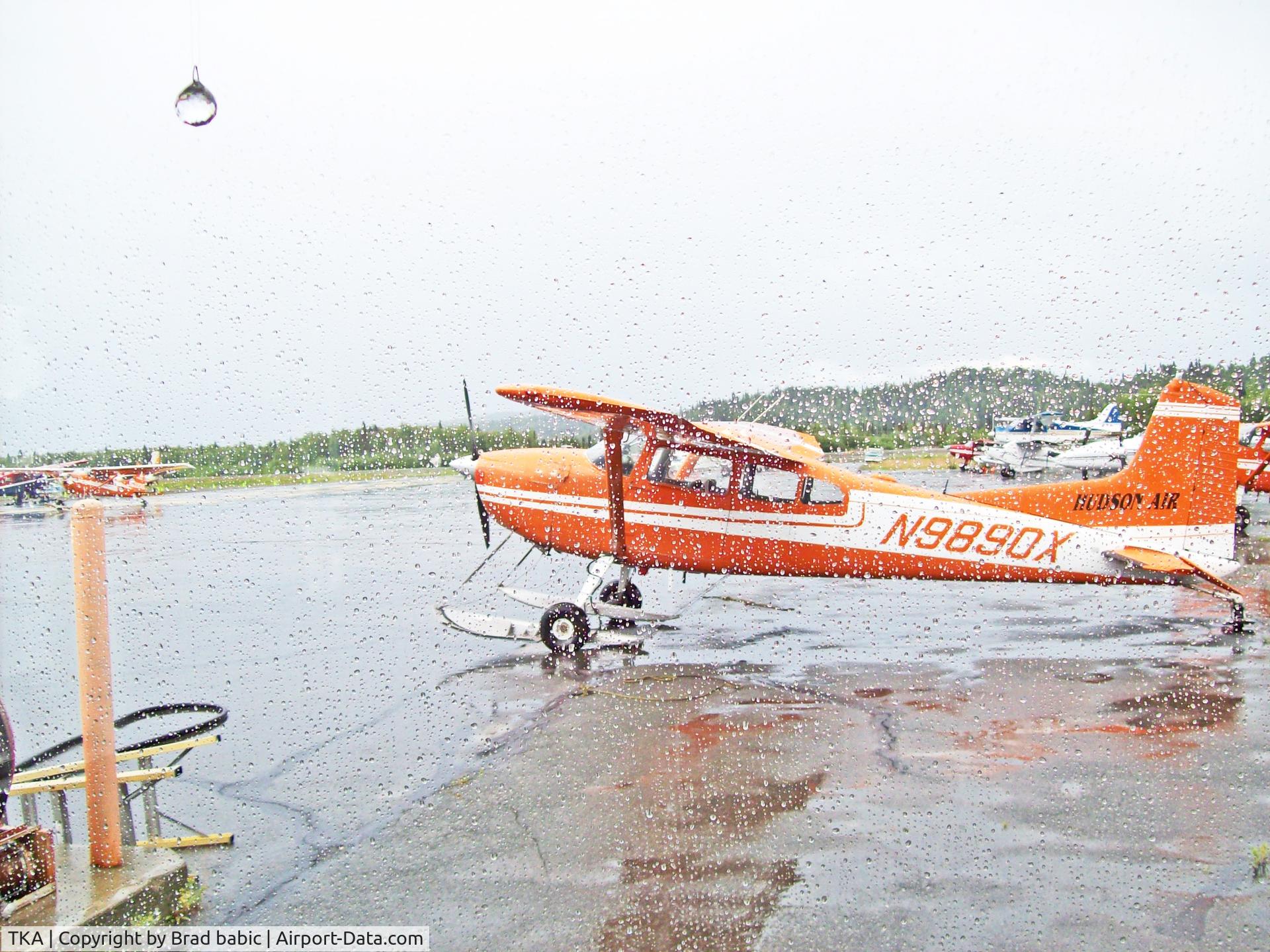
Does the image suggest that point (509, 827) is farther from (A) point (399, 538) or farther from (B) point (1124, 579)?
(A) point (399, 538)

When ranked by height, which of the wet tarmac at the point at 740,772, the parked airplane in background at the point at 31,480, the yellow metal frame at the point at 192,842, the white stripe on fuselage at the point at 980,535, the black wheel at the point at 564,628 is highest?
the parked airplane in background at the point at 31,480

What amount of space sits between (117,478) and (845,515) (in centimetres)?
1311

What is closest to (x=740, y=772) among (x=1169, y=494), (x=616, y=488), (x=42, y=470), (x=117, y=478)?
(x=616, y=488)

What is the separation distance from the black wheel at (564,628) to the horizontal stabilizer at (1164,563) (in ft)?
14.3

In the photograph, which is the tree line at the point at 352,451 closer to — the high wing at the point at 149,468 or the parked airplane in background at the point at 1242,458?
the high wing at the point at 149,468

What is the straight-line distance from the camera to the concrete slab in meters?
2.66

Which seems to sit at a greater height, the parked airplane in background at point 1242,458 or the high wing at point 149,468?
the high wing at point 149,468

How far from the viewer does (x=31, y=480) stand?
273 inches

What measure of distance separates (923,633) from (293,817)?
5497 millimetres

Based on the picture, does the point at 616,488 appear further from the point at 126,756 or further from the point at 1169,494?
the point at 1169,494

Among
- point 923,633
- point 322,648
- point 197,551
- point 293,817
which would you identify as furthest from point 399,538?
point 293,817

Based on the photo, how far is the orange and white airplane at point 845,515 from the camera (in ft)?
Answer: 21.4

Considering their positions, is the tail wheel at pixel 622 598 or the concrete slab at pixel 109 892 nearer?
the concrete slab at pixel 109 892

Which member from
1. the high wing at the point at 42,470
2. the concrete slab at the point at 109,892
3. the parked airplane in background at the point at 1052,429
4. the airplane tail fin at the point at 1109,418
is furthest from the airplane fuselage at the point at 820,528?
the airplane tail fin at the point at 1109,418
